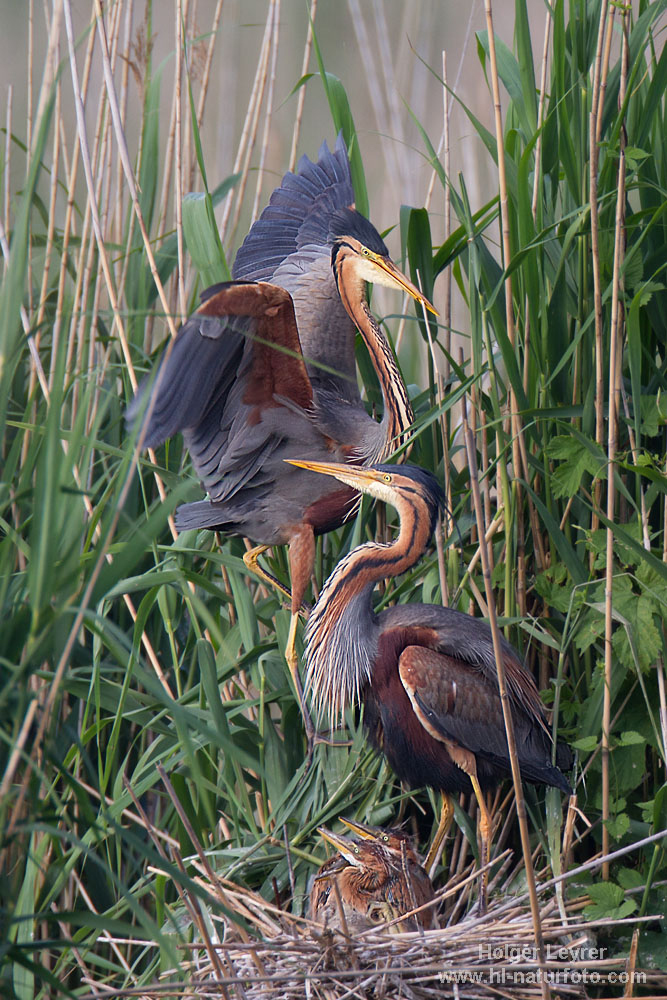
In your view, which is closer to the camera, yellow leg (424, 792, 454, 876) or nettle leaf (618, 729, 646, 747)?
nettle leaf (618, 729, 646, 747)

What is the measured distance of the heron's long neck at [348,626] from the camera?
82.4 inches

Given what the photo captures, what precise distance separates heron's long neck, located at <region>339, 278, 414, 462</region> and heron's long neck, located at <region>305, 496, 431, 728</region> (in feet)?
0.97

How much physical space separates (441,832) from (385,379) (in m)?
1.01

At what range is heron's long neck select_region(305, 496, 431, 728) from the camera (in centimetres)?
209

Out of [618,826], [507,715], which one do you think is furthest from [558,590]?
[507,715]

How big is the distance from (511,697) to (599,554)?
1.07 ft

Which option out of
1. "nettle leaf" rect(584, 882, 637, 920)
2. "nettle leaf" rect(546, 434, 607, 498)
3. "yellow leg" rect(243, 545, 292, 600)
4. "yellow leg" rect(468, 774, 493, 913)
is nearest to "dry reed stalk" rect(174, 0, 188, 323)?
"yellow leg" rect(243, 545, 292, 600)

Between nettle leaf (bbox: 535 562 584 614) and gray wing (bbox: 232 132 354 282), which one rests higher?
gray wing (bbox: 232 132 354 282)

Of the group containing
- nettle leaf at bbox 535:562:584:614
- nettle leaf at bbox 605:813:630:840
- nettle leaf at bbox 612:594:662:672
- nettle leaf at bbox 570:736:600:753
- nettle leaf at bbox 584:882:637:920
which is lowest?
nettle leaf at bbox 584:882:637:920

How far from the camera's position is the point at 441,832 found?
212 cm

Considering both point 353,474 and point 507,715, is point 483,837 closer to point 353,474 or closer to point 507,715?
point 507,715

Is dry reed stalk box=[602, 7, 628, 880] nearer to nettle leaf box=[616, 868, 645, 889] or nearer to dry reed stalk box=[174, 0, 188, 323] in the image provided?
nettle leaf box=[616, 868, 645, 889]

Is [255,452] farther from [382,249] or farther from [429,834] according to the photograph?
[429,834]

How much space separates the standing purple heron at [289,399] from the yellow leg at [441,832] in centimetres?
32
